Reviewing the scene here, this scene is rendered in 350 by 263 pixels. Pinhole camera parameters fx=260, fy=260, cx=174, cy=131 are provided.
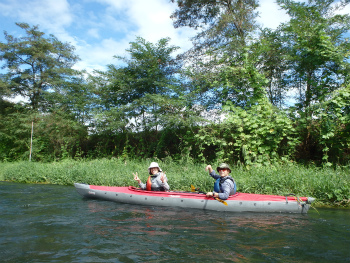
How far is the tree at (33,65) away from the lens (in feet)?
59.9

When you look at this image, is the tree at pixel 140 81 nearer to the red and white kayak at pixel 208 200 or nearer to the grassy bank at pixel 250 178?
the grassy bank at pixel 250 178

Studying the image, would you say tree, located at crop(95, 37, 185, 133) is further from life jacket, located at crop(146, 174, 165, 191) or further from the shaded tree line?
life jacket, located at crop(146, 174, 165, 191)

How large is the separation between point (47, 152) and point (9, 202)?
10.3 meters

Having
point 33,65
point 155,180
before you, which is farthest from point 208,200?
point 33,65

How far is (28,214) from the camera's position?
5.22m

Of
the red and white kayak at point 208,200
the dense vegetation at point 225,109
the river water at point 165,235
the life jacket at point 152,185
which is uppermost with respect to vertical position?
the dense vegetation at point 225,109

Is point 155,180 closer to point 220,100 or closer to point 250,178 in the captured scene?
point 250,178

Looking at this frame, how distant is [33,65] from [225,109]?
620 inches

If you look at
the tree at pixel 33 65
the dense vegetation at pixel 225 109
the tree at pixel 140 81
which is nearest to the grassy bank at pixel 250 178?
the dense vegetation at pixel 225 109

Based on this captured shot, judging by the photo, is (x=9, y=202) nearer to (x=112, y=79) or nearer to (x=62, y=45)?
(x=112, y=79)

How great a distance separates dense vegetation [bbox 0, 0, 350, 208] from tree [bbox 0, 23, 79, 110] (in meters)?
2.41

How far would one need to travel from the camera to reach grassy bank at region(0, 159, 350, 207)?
6.04 m

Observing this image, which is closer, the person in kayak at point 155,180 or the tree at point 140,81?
the person in kayak at point 155,180

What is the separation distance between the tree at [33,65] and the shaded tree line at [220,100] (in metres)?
1.54
